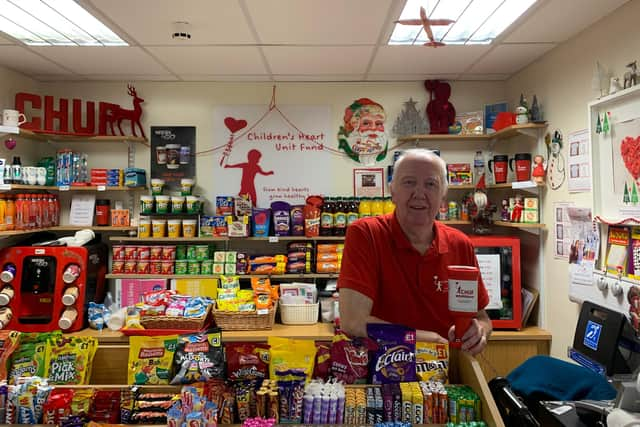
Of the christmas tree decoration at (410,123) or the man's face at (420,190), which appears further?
the christmas tree decoration at (410,123)

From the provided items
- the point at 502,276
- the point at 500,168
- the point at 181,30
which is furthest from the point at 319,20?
the point at 502,276

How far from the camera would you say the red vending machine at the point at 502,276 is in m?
3.43

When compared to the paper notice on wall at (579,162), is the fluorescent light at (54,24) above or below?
above

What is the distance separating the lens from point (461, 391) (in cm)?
146

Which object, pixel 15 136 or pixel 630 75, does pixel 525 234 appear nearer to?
pixel 630 75

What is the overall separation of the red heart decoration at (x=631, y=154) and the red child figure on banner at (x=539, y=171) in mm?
866

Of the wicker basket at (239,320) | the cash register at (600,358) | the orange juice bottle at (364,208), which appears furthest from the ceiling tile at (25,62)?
the cash register at (600,358)

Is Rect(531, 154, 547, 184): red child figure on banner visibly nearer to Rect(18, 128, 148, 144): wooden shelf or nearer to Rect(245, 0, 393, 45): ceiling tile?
Rect(245, 0, 393, 45): ceiling tile

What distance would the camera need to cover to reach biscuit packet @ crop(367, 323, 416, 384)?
1.48 m

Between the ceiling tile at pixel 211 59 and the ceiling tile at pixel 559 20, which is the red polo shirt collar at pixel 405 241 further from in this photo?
the ceiling tile at pixel 211 59

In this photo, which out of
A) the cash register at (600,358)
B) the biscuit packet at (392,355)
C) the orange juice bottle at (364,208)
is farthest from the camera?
the orange juice bottle at (364,208)

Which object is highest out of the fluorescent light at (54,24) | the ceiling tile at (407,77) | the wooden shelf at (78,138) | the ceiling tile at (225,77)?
the ceiling tile at (407,77)

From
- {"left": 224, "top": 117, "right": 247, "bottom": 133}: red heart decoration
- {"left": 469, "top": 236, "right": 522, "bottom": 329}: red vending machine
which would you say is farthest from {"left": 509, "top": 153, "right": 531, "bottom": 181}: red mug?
{"left": 224, "top": 117, "right": 247, "bottom": 133}: red heart decoration

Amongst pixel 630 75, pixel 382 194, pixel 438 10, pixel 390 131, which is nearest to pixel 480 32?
pixel 438 10
